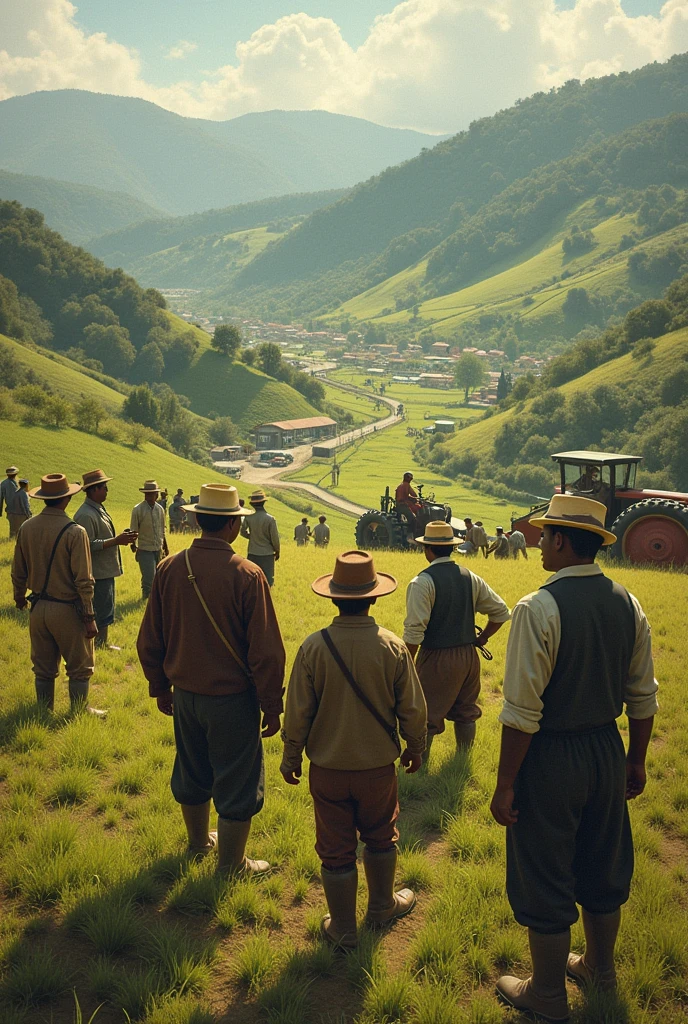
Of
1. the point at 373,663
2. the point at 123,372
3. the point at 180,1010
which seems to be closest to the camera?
the point at 180,1010

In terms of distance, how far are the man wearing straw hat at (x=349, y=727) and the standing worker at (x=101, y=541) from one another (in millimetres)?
4836

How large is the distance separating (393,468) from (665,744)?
92343 mm

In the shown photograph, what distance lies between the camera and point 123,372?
4469 inches

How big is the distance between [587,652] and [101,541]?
6.90 metres

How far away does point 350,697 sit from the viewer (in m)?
4.46

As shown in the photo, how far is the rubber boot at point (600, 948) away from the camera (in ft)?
13.3

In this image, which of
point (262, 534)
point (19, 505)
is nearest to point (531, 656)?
point (262, 534)

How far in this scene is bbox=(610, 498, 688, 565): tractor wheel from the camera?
1714 centimetres

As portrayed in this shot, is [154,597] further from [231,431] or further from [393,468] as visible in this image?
[231,431]

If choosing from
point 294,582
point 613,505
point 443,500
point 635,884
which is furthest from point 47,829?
point 443,500

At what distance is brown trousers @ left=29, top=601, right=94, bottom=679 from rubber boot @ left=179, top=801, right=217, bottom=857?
2581 millimetres

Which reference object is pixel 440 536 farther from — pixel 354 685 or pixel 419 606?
pixel 354 685

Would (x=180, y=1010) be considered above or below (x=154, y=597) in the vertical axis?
below

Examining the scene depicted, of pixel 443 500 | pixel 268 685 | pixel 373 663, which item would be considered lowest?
pixel 443 500
